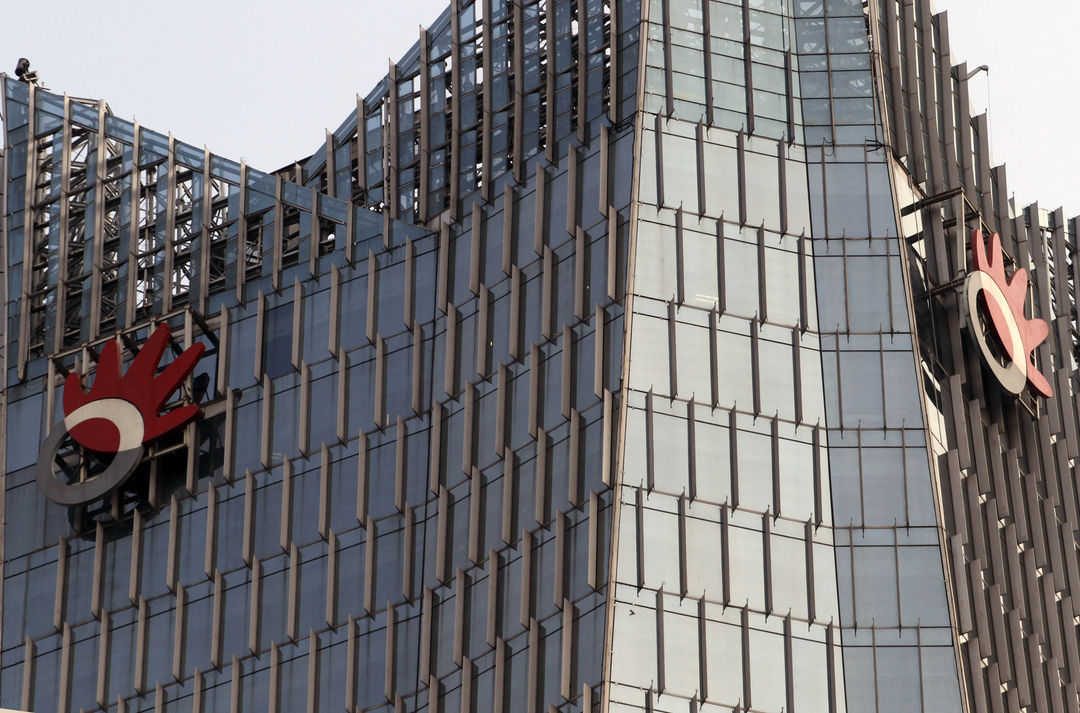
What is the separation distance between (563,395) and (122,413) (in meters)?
23.1

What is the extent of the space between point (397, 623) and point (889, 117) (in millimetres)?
27829

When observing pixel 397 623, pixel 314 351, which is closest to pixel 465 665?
pixel 397 623

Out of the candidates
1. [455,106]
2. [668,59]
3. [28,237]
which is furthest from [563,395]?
[28,237]

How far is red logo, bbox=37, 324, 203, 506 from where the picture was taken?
103438 mm

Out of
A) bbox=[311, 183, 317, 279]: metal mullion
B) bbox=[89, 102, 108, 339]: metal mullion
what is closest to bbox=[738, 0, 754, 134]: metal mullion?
bbox=[311, 183, 317, 279]: metal mullion

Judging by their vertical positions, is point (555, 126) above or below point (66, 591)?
above

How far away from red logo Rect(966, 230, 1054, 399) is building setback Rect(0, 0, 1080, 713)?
280 millimetres

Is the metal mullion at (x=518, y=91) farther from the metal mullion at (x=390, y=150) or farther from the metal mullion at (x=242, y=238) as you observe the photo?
the metal mullion at (x=242, y=238)

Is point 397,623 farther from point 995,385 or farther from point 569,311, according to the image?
point 995,385

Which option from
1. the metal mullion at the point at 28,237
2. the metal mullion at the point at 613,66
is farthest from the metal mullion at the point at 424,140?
the metal mullion at the point at 28,237

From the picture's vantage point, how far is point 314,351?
103 meters

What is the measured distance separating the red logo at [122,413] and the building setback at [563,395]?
0.17 metres

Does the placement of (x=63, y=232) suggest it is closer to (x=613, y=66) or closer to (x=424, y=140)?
(x=424, y=140)

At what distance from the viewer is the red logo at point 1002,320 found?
97250 mm
